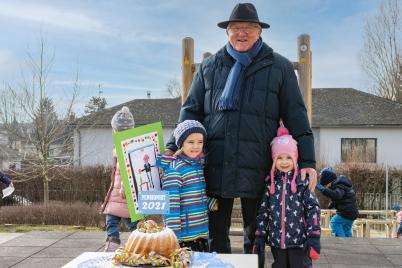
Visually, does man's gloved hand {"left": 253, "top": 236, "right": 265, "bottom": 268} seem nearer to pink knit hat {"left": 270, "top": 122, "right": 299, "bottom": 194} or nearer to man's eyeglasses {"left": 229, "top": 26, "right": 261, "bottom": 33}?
pink knit hat {"left": 270, "top": 122, "right": 299, "bottom": 194}

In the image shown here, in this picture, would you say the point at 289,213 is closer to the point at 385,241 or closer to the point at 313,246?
the point at 313,246

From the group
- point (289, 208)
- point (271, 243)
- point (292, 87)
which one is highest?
point (292, 87)

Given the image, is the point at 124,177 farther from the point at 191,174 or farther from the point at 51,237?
the point at 51,237

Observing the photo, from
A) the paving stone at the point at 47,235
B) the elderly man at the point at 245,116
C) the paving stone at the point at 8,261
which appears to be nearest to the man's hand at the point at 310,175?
the elderly man at the point at 245,116

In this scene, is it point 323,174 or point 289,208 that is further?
point 323,174

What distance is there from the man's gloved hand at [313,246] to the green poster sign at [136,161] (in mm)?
1053

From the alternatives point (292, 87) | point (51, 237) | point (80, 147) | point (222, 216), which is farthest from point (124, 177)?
point (80, 147)

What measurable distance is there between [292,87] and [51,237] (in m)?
4.08

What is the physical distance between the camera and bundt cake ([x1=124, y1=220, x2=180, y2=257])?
2189 mm

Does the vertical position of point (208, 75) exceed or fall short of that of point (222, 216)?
it exceeds it

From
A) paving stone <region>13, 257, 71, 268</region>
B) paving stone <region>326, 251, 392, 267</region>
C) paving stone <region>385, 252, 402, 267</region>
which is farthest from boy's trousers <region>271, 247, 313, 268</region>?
paving stone <region>13, 257, 71, 268</region>

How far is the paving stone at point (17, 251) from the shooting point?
5062mm

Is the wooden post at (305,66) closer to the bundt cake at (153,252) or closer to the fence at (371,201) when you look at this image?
the bundt cake at (153,252)

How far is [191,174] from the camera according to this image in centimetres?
311
